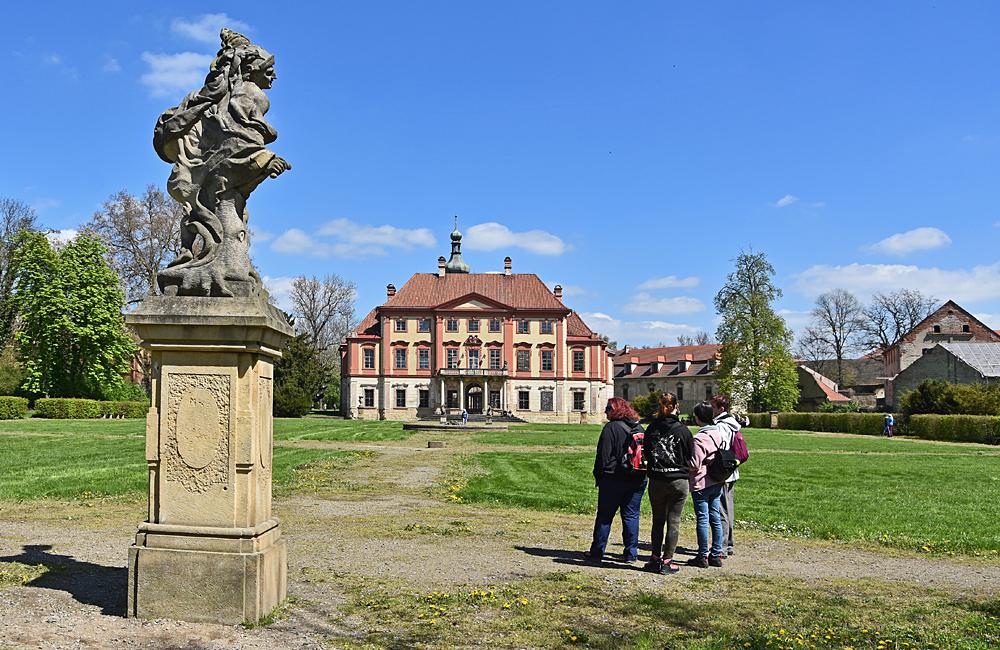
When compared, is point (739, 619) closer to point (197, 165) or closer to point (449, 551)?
point (449, 551)

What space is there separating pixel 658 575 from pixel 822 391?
68619mm

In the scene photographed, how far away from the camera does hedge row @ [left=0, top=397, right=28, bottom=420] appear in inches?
1596

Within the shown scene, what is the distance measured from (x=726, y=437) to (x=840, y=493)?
750 centimetres

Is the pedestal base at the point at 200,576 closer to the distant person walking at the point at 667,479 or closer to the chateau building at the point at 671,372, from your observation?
the distant person walking at the point at 667,479

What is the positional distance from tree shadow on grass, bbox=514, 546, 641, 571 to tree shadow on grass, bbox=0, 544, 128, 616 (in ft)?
12.5

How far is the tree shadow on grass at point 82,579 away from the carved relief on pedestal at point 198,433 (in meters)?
1.05

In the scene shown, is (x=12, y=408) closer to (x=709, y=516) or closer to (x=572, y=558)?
(x=572, y=558)

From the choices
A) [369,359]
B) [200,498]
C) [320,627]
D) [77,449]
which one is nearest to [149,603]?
[200,498]

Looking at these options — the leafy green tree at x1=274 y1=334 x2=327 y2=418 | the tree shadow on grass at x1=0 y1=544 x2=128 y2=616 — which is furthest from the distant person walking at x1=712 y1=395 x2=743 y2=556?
the leafy green tree at x1=274 y1=334 x2=327 y2=418

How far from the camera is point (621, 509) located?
7.94m

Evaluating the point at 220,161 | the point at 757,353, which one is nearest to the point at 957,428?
the point at 757,353

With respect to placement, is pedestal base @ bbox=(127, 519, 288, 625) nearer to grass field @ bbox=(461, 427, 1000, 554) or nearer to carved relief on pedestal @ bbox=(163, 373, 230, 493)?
carved relief on pedestal @ bbox=(163, 373, 230, 493)

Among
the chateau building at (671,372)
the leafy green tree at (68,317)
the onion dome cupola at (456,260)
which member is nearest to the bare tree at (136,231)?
the leafy green tree at (68,317)

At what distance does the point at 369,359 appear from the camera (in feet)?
212
